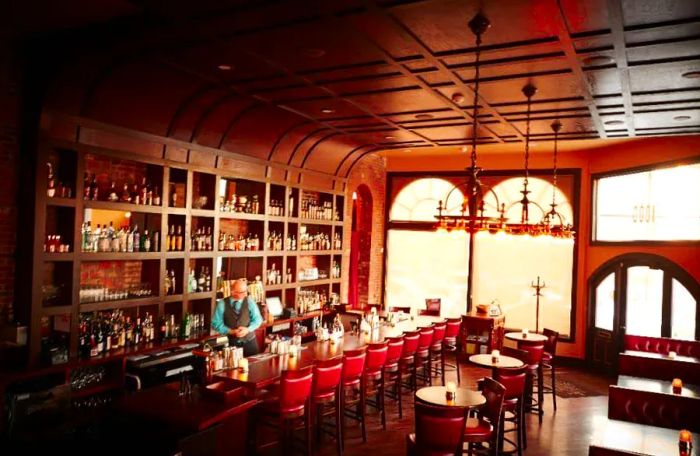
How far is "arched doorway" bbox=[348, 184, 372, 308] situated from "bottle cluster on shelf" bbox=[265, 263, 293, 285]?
316cm

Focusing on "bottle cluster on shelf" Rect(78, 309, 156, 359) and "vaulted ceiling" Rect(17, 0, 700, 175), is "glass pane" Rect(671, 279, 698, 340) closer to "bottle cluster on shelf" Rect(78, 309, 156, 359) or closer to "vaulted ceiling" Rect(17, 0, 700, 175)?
"vaulted ceiling" Rect(17, 0, 700, 175)

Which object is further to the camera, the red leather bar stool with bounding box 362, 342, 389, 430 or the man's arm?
the man's arm

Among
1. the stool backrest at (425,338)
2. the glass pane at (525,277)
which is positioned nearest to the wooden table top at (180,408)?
the stool backrest at (425,338)

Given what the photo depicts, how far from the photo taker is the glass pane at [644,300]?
9281mm

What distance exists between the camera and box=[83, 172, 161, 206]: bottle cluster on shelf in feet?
18.6

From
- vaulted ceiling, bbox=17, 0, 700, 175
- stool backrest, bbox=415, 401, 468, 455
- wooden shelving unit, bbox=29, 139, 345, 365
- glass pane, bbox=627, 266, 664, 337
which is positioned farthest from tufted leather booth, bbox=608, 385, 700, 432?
wooden shelving unit, bbox=29, 139, 345, 365

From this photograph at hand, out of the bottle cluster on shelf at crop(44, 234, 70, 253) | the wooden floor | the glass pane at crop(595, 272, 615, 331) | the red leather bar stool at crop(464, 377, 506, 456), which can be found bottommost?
the wooden floor

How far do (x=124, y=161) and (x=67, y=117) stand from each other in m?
1.15

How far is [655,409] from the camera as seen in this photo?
17.0ft

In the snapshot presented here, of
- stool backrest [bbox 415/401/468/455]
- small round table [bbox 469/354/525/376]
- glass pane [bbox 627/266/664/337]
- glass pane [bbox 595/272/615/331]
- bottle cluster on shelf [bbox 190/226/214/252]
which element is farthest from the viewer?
glass pane [bbox 595/272/615/331]

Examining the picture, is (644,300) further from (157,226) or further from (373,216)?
(157,226)

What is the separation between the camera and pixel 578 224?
11.1m

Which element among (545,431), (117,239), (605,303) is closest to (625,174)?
(605,303)

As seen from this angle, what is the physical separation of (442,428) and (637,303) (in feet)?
22.7
